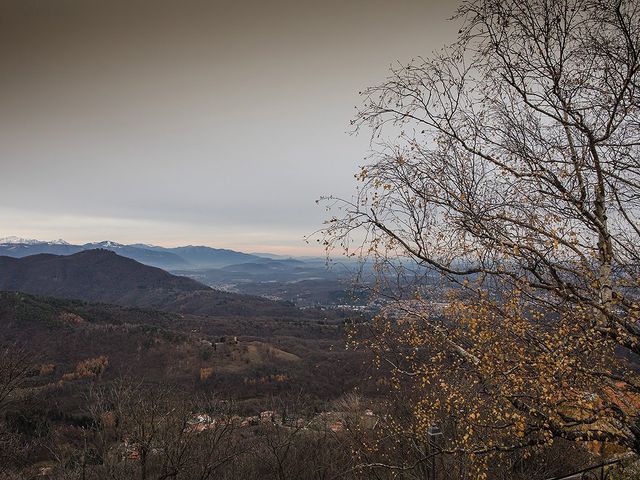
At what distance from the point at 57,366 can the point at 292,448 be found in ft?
176

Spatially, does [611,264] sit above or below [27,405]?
above

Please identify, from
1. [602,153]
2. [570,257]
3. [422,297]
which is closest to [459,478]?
[422,297]

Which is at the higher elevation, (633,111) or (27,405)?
(633,111)

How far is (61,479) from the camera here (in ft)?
48.2

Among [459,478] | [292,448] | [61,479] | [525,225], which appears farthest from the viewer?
[292,448]

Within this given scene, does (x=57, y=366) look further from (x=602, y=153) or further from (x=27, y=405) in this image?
(x=602, y=153)

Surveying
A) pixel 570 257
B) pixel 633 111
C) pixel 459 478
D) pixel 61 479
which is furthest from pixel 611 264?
pixel 61 479

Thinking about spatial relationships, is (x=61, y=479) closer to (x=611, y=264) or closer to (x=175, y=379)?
(x=611, y=264)

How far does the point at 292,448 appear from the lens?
73.3 ft

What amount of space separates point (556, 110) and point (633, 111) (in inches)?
43.9

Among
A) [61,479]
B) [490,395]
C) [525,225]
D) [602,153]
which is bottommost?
[61,479]

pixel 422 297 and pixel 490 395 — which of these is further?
pixel 422 297

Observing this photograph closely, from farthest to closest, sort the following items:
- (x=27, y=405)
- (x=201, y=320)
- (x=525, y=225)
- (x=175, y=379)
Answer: (x=201, y=320), (x=175, y=379), (x=27, y=405), (x=525, y=225)

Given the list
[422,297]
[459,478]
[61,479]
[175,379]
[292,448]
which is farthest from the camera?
[175,379]
